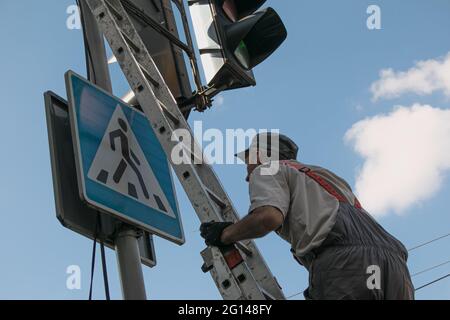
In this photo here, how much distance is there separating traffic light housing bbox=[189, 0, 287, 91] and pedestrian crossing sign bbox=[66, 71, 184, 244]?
581 millimetres

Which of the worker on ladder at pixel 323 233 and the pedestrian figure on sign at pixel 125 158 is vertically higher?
the pedestrian figure on sign at pixel 125 158

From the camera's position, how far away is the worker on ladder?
11.6 feet

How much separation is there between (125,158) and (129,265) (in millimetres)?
683

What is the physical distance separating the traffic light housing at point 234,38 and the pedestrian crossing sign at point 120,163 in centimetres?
58

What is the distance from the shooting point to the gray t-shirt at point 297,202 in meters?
3.64

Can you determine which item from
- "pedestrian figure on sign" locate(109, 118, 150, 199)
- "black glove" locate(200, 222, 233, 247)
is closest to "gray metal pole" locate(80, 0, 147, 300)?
"pedestrian figure on sign" locate(109, 118, 150, 199)

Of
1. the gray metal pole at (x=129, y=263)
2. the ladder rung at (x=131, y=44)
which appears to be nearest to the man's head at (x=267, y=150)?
the gray metal pole at (x=129, y=263)

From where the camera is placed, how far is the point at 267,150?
13.6 ft

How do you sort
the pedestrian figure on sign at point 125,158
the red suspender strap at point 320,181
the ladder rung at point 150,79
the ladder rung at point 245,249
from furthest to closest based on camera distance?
the ladder rung at point 150,79
the pedestrian figure on sign at point 125,158
the ladder rung at point 245,249
the red suspender strap at point 320,181

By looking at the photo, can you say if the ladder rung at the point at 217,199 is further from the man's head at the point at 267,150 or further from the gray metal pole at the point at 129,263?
the gray metal pole at the point at 129,263

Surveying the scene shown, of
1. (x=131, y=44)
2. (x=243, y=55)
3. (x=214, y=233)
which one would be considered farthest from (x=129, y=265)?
(x=243, y=55)

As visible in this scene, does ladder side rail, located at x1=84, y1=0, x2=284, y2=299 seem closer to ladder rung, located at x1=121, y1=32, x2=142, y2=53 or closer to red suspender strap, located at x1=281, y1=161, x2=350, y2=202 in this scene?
ladder rung, located at x1=121, y1=32, x2=142, y2=53

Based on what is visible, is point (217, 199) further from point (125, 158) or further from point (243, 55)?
point (243, 55)
